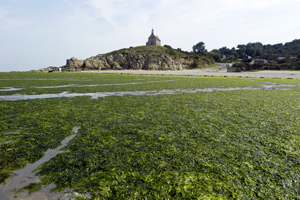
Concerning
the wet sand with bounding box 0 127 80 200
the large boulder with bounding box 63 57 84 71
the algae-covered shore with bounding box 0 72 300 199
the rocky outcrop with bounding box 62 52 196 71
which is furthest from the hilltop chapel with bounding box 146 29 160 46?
the wet sand with bounding box 0 127 80 200

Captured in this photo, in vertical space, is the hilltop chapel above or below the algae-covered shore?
above

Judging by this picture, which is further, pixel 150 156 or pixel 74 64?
pixel 74 64

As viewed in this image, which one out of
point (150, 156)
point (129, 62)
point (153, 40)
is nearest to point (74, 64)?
point (129, 62)

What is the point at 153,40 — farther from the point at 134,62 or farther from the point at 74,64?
the point at 74,64

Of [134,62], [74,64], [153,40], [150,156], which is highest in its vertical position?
[153,40]

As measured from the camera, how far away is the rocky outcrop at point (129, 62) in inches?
2657

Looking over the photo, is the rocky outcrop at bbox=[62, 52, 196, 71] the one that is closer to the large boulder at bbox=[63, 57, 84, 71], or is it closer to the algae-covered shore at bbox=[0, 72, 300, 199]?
the large boulder at bbox=[63, 57, 84, 71]

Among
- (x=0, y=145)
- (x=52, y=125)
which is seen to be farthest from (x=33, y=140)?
(x=52, y=125)

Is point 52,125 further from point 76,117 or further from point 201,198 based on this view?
point 201,198

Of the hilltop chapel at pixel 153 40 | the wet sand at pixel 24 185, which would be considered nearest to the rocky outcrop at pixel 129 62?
the hilltop chapel at pixel 153 40

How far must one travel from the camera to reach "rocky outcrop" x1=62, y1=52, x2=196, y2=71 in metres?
67.5

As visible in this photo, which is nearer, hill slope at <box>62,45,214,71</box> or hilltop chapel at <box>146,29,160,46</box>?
hill slope at <box>62,45,214,71</box>

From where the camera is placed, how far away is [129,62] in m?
73.9

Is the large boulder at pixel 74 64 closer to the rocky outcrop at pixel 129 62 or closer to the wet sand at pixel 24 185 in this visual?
the rocky outcrop at pixel 129 62
